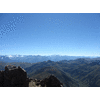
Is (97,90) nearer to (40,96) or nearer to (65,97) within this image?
(65,97)

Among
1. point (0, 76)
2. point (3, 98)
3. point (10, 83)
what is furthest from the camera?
point (0, 76)

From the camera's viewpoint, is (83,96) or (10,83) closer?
(83,96)

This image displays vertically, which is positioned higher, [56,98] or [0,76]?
[56,98]

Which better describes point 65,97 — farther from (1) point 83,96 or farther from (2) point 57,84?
(2) point 57,84

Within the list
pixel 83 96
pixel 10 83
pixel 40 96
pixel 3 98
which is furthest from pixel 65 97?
pixel 10 83
